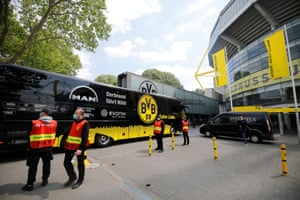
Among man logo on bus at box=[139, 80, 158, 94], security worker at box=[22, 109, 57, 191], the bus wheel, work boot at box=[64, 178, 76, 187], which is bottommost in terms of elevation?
work boot at box=[64, 178, 76, 187]

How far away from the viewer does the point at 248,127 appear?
10.4m

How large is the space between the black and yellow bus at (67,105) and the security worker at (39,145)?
296cm

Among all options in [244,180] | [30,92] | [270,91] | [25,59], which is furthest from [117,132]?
[270,91]

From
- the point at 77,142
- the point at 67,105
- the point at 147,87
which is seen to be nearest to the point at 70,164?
the point at 77,142

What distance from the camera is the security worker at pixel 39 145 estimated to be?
3.12 meters

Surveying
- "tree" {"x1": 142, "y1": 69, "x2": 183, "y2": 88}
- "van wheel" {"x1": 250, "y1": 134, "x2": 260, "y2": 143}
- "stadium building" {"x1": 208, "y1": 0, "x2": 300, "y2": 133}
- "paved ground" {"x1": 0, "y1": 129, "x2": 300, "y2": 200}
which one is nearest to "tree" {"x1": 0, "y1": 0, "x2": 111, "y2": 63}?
"paved ground" {"x1": 0, "y1": 129, "x2": 300, "y2": 200}

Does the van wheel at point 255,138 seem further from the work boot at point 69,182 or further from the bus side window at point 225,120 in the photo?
the work boot at point 69,182

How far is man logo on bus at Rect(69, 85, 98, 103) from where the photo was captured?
6.72 meters

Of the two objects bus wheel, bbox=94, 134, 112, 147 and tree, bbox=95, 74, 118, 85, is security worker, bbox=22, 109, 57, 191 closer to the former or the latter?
bus wheel, bbox=94, 134, 112, 147

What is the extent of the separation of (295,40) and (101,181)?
2550 cm

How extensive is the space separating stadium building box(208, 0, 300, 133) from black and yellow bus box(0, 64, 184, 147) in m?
17.7

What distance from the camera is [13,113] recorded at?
5.13 metres

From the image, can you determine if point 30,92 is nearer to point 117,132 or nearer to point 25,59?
point 117,132

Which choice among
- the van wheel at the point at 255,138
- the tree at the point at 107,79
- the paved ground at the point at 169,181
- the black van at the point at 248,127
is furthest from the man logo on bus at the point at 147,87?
the tree at the point at 107,79
